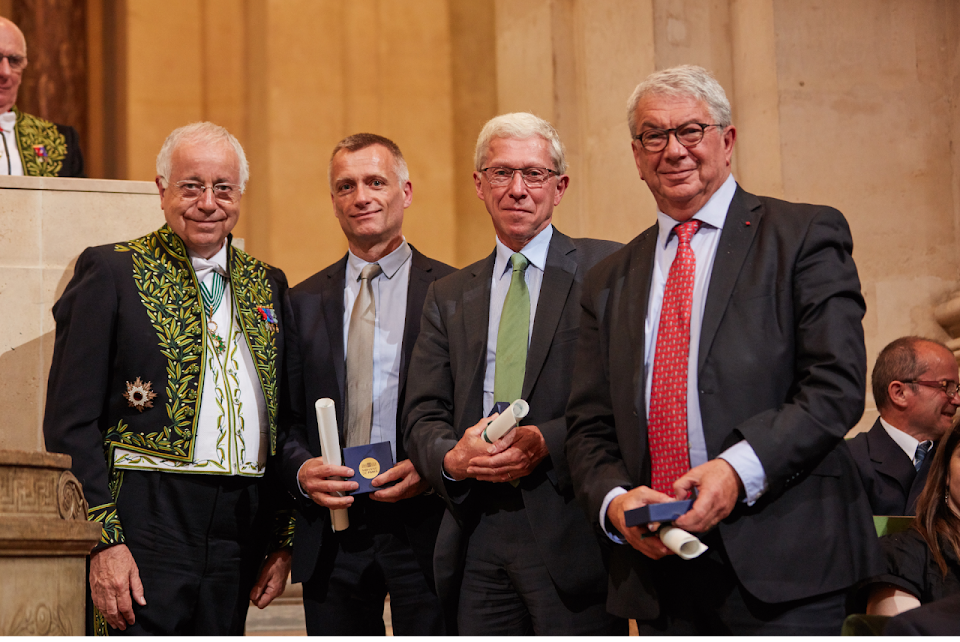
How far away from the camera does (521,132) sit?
10.4 ft

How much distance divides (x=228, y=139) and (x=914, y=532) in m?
2.41

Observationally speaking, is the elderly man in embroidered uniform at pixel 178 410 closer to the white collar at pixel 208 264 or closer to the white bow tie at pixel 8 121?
the white collar at pixel 208 264

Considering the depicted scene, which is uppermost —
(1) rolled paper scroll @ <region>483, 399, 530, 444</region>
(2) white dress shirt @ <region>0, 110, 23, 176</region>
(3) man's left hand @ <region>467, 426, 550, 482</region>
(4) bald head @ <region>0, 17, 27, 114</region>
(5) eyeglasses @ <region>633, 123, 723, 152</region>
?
(4) bald head @ <region>0, 17, 27, 114</region>

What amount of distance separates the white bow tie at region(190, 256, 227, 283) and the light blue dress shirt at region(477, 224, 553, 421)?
0.91 metres

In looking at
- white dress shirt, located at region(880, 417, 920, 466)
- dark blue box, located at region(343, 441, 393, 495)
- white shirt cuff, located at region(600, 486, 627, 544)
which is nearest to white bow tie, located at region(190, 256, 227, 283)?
dark blue box, located at region(343, 441, 393, 495)

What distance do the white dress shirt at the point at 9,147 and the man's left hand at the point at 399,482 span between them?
2.77 meters

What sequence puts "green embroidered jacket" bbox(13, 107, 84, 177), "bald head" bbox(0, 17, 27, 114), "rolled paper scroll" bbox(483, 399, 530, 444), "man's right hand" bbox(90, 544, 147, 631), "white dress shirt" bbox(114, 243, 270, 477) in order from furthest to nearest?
"green embroidered jacket" bbox(13, 107, 84, 177) < "bald head" bbox(0, 17, 27, 114) < "white dress shirt" bbox(114, 243, 270, 477) < "man's right hand" bbox(90, 544, 147, 631) < "rolled paper scroll" bbox(483, 399, 530, 444)

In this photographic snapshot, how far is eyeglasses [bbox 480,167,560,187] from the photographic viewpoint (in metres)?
3.14

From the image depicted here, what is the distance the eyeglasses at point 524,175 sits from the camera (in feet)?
10.3

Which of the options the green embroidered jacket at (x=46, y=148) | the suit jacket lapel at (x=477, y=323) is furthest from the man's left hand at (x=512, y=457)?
the green embroidered jacket at (x=46, y=148)

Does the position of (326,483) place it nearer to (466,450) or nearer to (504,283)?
(466,450)

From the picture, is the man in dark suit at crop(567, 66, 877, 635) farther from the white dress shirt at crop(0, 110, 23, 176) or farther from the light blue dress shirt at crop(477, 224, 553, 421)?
the white dress shirt at crop(0, 110, 23, 176)

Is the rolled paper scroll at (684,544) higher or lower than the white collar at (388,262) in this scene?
lower

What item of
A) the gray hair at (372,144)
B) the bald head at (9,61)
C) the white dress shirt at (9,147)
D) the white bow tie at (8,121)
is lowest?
the gray hair at (372,144)
